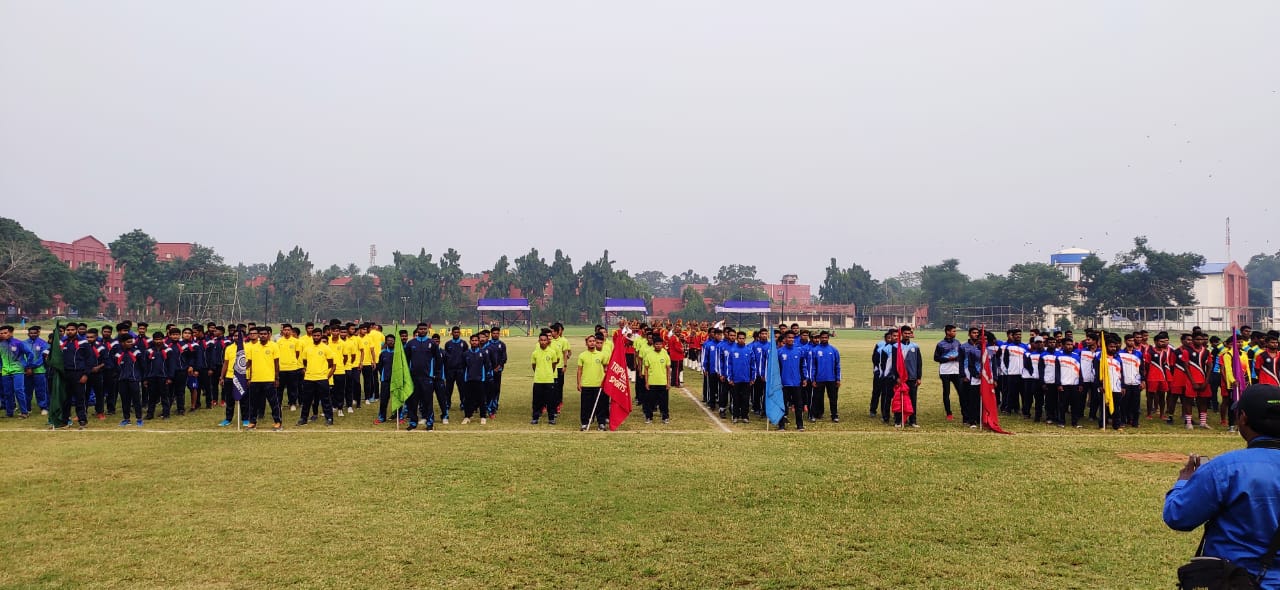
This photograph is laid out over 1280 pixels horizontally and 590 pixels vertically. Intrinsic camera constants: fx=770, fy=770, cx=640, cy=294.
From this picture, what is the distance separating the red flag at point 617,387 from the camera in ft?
45.4

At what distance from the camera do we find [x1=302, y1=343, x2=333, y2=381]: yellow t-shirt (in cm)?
1415

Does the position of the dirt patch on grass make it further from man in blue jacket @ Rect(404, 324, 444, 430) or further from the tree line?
the tree line

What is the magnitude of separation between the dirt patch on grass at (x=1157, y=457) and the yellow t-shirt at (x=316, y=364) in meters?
13.2

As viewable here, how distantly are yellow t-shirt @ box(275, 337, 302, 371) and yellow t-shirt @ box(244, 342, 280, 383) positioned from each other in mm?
524

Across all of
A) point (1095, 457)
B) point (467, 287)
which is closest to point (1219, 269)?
point (467, 287)

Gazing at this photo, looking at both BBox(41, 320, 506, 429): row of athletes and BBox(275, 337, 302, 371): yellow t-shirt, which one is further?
BBox(275, 337, 302, 371): yellow t-shirt

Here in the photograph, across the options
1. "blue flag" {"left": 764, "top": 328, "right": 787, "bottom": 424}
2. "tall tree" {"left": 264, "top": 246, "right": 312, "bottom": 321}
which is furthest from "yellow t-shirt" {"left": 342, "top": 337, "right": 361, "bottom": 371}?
"tall tree" {"left": 264, "top": 246, "right": 312, "bottom": 321}

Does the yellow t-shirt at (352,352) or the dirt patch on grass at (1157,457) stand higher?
the yellow t-shirt at (352,352)

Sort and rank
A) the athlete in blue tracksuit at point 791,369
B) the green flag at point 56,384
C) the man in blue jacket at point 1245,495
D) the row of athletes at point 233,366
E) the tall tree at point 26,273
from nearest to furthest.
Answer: the man in blue jacket at point 1245,495 < the green flag at point 56,384 < the row of athletes at point 233,366 < the athlete in blue tracksuit at point 791,369 < the tall tree at point 26,273

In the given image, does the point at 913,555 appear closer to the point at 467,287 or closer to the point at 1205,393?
the point at 1205,393

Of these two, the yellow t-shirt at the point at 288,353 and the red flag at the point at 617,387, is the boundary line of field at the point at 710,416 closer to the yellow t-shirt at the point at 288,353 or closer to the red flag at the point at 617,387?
the red flag at the point at 617,387

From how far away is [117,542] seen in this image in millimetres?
6926

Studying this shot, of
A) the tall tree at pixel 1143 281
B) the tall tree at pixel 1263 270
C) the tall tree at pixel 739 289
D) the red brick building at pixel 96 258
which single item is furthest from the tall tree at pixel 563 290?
the tall tree at pixel 1263 270

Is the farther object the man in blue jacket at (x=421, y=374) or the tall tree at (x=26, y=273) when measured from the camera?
the tall tree at (x=26, y=273)
